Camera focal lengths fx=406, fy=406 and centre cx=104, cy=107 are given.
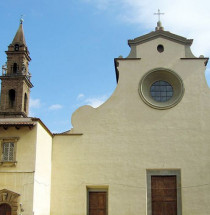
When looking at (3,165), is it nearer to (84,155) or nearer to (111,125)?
(84,155)

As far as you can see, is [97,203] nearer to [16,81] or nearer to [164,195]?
[164,195]

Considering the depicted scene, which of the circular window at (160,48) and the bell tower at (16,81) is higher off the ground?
the bell tower at (16,81)

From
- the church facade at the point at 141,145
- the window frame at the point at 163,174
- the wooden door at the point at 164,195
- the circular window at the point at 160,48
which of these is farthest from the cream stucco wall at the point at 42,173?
the circular window at the point at 160,48

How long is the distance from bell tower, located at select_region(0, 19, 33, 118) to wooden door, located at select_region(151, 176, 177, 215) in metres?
20.6

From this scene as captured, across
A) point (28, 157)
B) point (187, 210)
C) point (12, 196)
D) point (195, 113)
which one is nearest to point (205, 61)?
point (195, 113)

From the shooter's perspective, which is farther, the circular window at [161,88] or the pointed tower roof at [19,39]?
the pointed tower roof at [19,39]

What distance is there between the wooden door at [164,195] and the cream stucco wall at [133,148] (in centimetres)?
49

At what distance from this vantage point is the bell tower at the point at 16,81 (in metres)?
38.2

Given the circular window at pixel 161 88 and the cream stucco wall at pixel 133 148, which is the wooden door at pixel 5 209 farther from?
the circular window at pixel 161 88

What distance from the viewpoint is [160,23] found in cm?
2423

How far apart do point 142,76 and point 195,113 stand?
132 inches

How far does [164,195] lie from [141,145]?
2.71 meters

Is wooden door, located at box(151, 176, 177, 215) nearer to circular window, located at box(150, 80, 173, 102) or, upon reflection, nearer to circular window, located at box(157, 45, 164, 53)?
circular window, located at box(150, 80, 173, 102)

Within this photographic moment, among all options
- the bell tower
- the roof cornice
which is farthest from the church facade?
the bell tower
